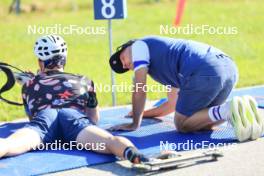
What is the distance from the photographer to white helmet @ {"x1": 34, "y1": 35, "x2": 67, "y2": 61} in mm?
6840

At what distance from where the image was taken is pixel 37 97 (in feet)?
22.0

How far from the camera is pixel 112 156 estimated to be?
6.13 meters

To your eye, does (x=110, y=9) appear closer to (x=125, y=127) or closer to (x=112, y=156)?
(x=125, y=127)

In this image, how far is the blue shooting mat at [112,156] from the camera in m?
5.84

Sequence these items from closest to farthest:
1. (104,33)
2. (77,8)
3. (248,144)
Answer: (248,144), (104,33), (77,8)

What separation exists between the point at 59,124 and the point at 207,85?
1502 mm

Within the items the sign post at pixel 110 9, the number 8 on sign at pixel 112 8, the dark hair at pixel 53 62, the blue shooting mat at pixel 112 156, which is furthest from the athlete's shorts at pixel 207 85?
the number 8 on sign at pixel 112 8

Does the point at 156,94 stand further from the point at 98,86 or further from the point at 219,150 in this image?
the point at 219,150

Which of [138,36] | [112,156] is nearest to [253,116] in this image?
[112,156]

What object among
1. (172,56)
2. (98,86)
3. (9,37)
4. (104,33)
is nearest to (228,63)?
(172,56)

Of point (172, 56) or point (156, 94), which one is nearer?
point (172, 56)

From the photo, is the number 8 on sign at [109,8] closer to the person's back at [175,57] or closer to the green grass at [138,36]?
the green grass at [138,36]

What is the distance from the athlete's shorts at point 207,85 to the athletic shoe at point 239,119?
327 millimetres

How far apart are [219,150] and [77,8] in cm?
2335
